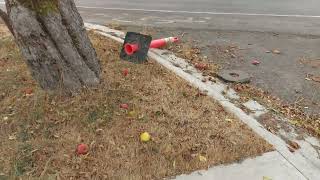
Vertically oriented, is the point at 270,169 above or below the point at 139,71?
below

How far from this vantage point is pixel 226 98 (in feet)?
19.4

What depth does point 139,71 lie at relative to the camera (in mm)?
6273

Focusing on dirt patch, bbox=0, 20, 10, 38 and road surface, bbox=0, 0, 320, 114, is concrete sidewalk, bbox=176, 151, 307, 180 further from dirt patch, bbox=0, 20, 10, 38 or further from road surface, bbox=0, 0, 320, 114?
dirt patch, bbox=0, 20, 10, 38

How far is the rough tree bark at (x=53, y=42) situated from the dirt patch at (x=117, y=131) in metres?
0.22

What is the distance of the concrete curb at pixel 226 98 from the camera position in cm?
464

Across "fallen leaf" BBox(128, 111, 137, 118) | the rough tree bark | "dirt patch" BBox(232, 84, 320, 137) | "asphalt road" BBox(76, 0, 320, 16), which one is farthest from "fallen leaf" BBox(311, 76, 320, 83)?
"asphalt road" BBox(76, 0, 320, 16)

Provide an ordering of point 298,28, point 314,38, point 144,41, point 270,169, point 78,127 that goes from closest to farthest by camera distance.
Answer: point 270,169
point 78,127
point 144,41
point 314,38
point 298,28

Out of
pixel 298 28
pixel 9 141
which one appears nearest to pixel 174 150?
pixel 9 141

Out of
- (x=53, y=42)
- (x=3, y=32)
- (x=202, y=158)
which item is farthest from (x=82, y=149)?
(x=3, y=32)

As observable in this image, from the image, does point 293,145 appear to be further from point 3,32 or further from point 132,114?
point 3,32

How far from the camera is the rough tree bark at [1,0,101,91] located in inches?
195

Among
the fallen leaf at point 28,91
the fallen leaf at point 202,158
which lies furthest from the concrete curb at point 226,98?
the fallen leaf at point 28,91

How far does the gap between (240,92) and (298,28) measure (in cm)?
466

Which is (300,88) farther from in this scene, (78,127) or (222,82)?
(78,127)
